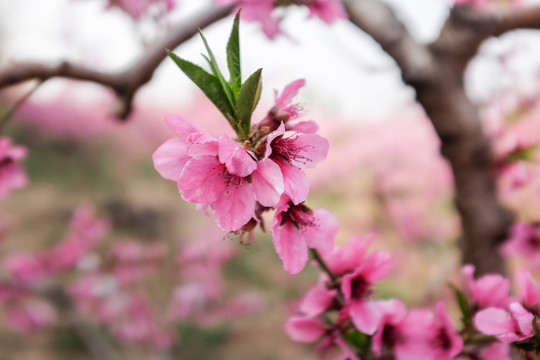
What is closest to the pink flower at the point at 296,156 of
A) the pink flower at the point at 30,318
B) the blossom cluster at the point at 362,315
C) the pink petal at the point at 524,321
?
the blossom cluster at the point at 362,315

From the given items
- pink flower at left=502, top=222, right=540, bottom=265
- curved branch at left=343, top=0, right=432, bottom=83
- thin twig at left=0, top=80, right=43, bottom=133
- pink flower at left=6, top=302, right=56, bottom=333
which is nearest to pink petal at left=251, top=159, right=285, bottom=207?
thin twig at left=0, top=80, right=43, bottom=133

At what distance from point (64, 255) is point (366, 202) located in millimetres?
4935

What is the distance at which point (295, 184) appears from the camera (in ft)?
1.34

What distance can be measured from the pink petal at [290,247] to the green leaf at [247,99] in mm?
110

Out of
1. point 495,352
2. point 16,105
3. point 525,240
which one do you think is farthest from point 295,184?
point 525,240

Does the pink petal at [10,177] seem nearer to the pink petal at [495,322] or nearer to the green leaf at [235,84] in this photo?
the green leaf at [235,84]

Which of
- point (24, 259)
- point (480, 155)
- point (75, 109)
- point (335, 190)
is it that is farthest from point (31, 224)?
point (480, 155)

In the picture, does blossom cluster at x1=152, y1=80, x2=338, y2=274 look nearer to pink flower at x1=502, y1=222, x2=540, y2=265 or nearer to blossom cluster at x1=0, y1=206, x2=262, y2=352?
pink flower at x1=502, y1=222, x2=540, y2=265

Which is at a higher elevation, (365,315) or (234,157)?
(234,157)

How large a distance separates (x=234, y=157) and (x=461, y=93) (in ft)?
2.62

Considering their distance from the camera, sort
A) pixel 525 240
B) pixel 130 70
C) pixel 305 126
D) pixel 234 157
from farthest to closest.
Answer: pixel 525 240, pixel 130 70, pixel 305 126, pixel 234 157

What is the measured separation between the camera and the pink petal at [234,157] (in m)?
0.38

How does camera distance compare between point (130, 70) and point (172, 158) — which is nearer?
point (172, 158)

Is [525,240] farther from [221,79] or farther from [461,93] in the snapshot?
[221,79]
